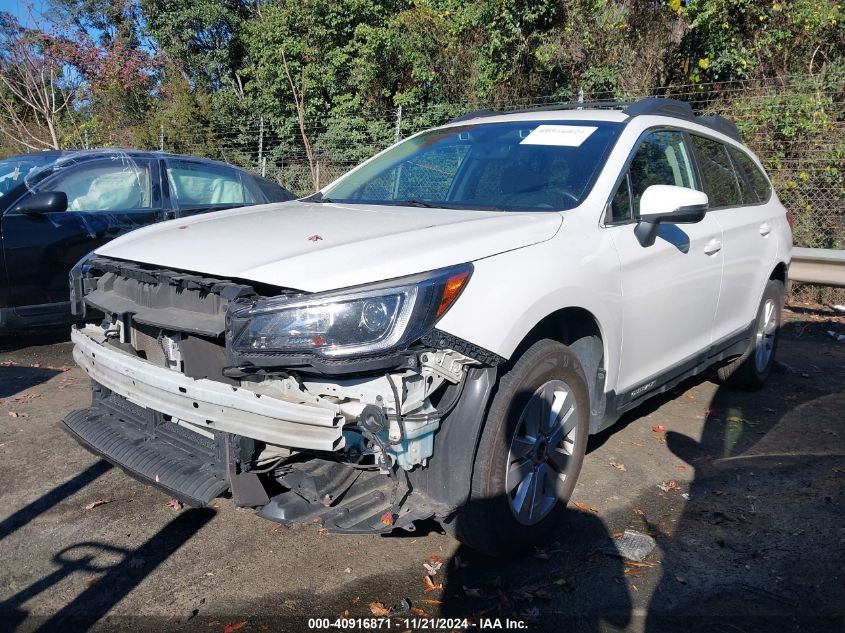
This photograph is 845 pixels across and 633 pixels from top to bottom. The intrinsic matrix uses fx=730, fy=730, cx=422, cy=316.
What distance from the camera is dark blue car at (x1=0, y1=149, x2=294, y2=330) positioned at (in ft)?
19.0

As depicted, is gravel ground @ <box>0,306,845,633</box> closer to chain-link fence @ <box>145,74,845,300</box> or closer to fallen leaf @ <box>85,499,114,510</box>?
fallen leaf @ <box>85,499,114,510</box>

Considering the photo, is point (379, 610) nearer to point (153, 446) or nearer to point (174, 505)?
point (153, 446)

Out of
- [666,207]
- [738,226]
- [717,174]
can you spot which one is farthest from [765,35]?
[666,207]

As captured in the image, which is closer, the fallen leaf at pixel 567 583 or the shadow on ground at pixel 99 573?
the shadow on ground at pixel 99 573

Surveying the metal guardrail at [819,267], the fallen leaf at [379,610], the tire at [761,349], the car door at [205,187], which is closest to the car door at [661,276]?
the tire at [761,349]

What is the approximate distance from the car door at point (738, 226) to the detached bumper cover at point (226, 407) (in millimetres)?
2987

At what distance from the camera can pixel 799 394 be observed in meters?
5.60

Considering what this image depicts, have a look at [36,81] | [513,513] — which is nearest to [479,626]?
[513,513]

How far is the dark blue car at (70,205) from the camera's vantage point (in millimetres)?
5781

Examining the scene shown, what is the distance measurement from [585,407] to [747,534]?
98cm

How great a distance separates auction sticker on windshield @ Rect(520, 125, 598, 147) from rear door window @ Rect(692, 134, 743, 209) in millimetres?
1052

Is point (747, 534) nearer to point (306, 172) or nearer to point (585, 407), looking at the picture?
point (585, 407)

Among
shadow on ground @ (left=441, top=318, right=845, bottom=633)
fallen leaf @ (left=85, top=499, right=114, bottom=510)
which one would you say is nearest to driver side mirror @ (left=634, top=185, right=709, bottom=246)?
shadow on ground @ (left=441, top=318, right=845, bottom=633)

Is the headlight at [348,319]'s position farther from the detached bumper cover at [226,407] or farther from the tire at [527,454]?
the tire at [527,454]
